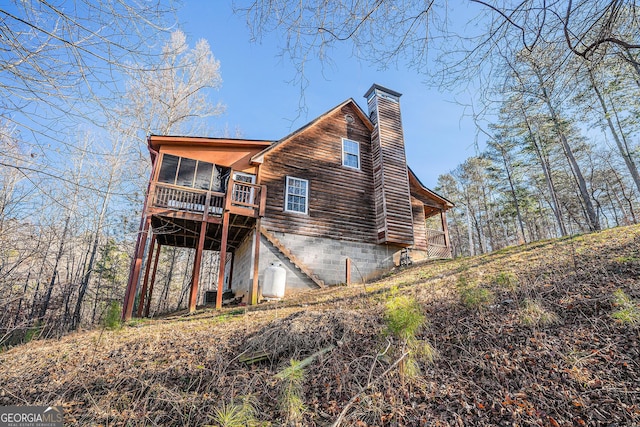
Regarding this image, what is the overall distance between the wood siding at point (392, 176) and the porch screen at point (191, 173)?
22.7 feet

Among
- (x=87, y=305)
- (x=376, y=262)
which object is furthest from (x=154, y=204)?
(x=87, y=305)

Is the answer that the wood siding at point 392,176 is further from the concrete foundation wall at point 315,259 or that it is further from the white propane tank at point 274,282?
the white propane tank at point 274,282

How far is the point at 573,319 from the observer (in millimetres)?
4211

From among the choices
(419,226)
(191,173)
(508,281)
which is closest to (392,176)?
(419,226)

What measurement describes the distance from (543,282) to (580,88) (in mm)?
3586

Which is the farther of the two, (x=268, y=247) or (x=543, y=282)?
(x=268, y=247)

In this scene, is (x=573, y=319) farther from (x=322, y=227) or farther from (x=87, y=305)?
(x=87, y=305)

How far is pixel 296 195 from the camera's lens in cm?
1252

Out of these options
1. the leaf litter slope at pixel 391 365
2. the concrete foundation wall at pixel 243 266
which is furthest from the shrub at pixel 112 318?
the concrete foundation wall at pixel 243 266

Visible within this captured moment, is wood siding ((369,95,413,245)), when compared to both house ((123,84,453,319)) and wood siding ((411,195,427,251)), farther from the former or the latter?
wood siding ((411,195,427,251))

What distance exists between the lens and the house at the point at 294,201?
10.6m

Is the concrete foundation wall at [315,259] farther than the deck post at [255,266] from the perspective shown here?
Yes

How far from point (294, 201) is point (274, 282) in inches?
144

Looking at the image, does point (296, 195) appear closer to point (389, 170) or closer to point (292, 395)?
point (389, 170)
